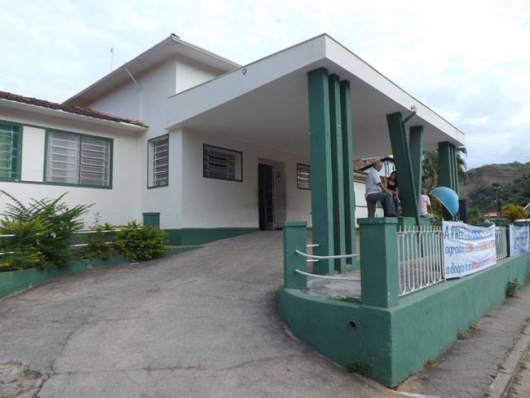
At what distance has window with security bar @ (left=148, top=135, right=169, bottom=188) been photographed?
1098cm

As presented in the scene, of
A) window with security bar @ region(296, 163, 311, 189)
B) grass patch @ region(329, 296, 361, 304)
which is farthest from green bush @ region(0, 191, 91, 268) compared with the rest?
window with security bar @ region(296, 163, 311, 189)

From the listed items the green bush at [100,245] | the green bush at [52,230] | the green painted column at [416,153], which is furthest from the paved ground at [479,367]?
the green bush at [100,245]

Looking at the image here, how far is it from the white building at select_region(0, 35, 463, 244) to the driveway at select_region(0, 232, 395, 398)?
3.30 meters

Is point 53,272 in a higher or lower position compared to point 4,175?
lower

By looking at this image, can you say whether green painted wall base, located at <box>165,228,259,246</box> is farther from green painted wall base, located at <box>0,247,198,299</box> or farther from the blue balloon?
the blue balloon

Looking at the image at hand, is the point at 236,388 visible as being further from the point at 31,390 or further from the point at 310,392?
the point at 31,390

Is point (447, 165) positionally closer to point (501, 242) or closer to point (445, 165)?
point (445, 165)

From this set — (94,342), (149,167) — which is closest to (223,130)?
(149,167)

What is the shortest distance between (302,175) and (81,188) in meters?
7.46

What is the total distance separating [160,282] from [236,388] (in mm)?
3980

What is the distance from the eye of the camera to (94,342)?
14.9 feet

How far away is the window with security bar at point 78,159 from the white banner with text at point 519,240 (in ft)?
33.2

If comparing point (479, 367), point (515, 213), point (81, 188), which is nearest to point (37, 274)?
point (81, 188)

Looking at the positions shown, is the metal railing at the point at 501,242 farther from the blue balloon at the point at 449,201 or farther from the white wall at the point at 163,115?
the white wall at the point at 163,115
